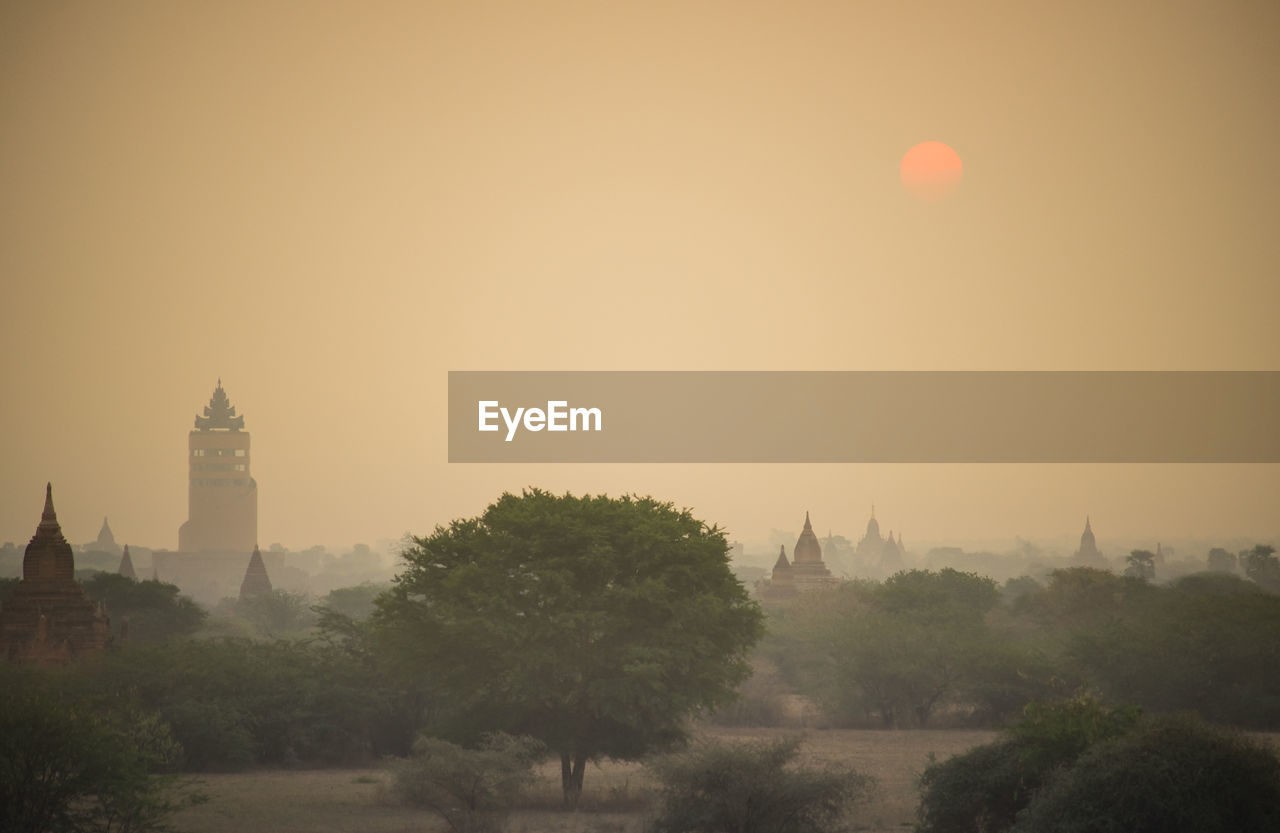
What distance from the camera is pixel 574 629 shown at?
33.3m

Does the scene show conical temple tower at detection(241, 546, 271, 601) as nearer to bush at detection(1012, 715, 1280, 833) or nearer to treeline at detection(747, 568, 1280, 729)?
treeline at detection(747, 568, 1280, 729)

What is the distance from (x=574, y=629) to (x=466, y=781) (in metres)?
5.34

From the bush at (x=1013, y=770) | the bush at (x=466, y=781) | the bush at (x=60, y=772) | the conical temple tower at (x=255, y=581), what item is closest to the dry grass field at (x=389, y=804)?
the bush at (x=466, y=781)

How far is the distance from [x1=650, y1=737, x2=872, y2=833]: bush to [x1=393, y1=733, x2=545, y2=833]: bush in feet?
11.7

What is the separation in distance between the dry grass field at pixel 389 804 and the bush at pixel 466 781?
64 cm

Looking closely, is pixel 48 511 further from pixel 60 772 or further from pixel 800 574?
pixel 800 574

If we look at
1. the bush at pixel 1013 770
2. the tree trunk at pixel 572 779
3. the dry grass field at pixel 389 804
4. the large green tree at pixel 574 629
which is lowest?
the dry grass field at pixel 389 804

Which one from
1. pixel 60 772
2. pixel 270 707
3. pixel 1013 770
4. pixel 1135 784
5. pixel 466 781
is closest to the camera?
pixel 1135 784

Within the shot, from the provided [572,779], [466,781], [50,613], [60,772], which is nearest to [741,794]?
[466,781]

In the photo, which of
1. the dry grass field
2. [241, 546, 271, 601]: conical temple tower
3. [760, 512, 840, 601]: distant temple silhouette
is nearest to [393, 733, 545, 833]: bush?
the dry grass field

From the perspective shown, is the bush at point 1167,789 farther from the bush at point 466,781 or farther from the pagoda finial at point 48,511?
the pagoda finial at point 48,511

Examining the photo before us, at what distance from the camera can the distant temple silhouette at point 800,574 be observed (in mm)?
105438

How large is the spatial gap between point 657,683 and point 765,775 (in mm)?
5560

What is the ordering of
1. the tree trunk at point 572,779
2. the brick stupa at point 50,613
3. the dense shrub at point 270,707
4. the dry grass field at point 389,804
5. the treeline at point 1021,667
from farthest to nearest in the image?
the brick stupa at point 50,613, the treeline at point 1021,667, the dense shrub at point 270,707, the tree trunk at point 572,779, the dry grass field at point 389,804
